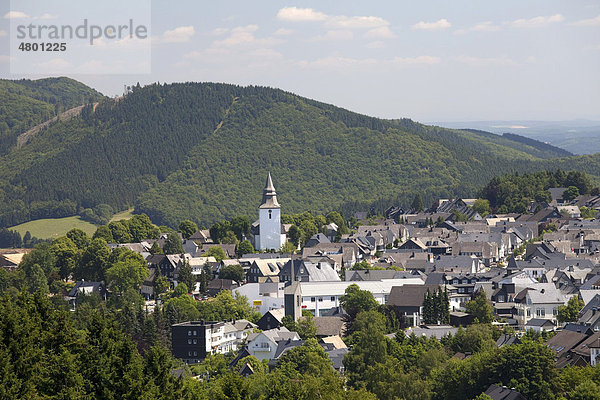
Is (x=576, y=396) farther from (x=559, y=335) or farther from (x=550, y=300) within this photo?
(x=550, y=300)

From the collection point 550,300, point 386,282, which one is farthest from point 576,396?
point 386,282

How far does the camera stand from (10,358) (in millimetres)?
40875

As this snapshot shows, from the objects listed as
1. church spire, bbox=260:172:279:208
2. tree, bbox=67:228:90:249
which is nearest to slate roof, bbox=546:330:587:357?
church spire, bbox=260:172:279:208

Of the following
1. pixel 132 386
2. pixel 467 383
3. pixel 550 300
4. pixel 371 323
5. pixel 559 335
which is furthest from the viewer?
pixel 550 300

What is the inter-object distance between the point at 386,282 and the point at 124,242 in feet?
134

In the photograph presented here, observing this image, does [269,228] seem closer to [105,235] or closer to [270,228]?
[270,228]

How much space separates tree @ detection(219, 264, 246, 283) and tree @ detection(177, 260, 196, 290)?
3258 millimetres

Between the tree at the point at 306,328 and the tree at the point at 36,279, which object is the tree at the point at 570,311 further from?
the tree at the point at 36,279

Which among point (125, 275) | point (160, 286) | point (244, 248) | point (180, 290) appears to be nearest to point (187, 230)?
point (244, 248)

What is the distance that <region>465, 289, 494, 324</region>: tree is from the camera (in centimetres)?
8069

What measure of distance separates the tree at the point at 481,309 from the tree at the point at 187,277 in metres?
27.9

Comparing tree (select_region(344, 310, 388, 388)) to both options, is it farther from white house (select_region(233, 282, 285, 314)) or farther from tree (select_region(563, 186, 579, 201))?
tree (select_region(563, 186, 579, 201))

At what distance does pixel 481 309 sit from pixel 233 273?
2968cm

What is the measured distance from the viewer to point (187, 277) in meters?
102
